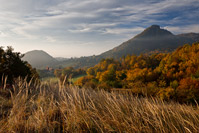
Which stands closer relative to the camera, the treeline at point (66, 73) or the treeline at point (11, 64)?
the treeline at point (66, 73)

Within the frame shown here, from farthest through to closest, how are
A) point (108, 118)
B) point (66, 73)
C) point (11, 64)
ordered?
point (11, 64) → point (66, 73) → point (108, 118)

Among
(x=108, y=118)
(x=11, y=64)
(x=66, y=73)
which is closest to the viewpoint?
(x=108, y=118)

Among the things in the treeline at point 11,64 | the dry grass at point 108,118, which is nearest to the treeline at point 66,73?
the dry grass at point 108,118

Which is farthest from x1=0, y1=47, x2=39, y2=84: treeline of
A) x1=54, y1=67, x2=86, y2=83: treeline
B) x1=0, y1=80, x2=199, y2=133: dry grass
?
x1=0, y1=80, x2=199, y2=133: dry grass

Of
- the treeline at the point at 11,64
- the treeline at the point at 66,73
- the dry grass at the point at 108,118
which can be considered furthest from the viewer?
the treeline at the point at 11,64

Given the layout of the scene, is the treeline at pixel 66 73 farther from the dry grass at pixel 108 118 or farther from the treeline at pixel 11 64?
the treeline at pixel 11 64

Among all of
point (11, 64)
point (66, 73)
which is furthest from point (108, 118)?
point (11, 64)

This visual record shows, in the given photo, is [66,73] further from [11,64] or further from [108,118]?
[11,64]

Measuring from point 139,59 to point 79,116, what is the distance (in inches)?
3320

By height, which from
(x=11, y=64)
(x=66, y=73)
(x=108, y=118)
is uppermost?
(x=11, y=64)

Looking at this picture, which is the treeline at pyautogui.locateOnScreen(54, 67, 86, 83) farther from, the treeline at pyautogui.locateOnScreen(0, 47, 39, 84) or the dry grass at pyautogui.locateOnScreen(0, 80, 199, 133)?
the treeline at pyautogui.locateOnScreen(0, 47, 39, 84)

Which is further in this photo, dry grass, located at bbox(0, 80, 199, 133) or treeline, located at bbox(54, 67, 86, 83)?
treeline, located at bbox(54, 67, 86, 83)

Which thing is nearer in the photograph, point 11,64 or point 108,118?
A: point 108,118

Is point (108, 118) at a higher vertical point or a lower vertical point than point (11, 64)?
lower
